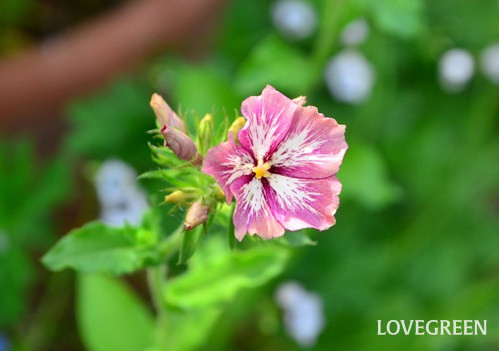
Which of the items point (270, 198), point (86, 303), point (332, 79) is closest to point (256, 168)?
point (270, 198)

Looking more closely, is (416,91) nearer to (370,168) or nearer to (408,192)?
(408,192)

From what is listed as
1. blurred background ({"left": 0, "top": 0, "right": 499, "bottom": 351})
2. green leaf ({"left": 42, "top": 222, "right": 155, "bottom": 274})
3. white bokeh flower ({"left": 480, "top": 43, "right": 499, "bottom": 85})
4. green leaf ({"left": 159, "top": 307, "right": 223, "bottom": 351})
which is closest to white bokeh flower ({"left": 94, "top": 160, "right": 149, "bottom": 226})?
blurred background ({"left": 0, "top": 0, "right": 499, "bottom": 351})

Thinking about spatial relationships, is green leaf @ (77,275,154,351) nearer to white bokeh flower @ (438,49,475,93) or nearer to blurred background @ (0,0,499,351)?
blurred background @ (0,0,499,351)

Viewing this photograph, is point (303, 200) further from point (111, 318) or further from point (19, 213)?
point (19, 213)

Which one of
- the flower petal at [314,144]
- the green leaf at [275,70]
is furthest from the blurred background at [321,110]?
the flower petal at [314,144]

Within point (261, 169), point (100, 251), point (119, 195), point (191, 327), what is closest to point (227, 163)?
point (261, 169)
